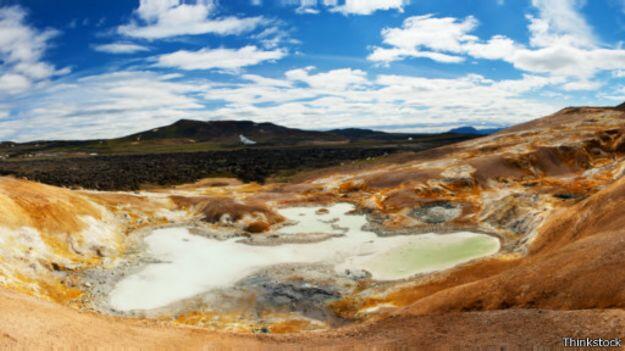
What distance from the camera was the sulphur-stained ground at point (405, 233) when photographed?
69.2ft

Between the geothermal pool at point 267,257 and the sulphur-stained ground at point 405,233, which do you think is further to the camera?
the geothermal pool at point 267,257

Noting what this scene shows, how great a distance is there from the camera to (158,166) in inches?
6206

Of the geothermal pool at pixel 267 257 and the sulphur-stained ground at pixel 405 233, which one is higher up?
the sulphur-stained ground at pixel 405 233

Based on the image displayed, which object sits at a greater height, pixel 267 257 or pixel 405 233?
pixel 405 233

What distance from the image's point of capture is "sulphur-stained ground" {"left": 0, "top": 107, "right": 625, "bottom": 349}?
21.1m

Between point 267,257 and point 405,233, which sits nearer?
point 267,257

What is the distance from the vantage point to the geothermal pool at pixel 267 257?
1633 inches

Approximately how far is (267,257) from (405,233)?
2136 centimetres

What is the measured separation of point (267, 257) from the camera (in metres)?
51.2

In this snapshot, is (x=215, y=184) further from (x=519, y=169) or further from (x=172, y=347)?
(x=172, y=347)

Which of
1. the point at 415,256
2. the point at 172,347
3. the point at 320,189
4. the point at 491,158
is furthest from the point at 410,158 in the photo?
the point at 172,347

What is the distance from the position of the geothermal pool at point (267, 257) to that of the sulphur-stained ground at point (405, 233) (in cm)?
281

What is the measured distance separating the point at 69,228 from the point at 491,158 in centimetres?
8100

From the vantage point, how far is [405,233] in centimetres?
6006
